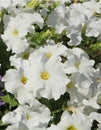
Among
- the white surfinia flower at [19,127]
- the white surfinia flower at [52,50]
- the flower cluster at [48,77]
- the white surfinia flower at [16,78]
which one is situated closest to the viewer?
the white surfinia flower at [19,127]

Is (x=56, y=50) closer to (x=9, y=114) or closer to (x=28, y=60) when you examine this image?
(x=28, y=60)

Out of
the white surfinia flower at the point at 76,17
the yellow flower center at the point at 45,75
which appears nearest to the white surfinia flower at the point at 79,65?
the yellow flower center at the point at 45,75

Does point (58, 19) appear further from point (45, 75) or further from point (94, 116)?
point (94, 116)

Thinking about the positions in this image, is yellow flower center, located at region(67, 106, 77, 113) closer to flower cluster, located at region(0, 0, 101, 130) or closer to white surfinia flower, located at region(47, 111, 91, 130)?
flower cluster, located at region(0, 0, 101, 130)

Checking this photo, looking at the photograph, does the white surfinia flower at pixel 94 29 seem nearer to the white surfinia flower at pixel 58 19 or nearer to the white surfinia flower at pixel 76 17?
the white surfinia flower at pixel 76 17

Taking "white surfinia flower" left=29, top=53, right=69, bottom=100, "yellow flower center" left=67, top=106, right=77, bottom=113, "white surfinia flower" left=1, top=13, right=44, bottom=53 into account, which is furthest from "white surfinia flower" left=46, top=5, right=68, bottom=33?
"yellow flower center" left=67, top=106, right=77, bottom=113

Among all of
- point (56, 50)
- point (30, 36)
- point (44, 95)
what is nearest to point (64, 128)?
point (44, 95)
